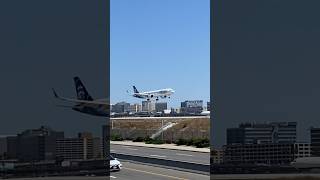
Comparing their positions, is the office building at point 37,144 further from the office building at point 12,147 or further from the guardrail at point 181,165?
the guardrail at point 181,165

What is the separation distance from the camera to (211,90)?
A: 13.8m

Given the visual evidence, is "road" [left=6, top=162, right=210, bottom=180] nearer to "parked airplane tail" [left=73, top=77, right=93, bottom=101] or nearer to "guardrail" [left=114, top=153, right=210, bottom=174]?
"guardrail" [left=114, top=153, right=210, bottom=174]

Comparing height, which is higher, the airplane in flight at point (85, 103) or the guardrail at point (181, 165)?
the airplane in flight at point (85, 103)

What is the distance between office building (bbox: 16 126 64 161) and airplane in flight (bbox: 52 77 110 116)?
81 centimetres

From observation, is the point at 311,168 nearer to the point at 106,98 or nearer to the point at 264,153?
the point at 264,153

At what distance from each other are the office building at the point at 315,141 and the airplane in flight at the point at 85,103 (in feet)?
17.2

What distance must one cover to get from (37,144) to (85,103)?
1620 millimetres

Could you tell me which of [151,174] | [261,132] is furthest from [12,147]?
[151,174]

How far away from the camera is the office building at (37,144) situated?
13469 mm

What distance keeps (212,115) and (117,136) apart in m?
43.4

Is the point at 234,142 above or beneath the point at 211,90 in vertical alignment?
beneath

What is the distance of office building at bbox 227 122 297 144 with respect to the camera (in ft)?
46.1

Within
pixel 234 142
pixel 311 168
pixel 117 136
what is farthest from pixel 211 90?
pixel 117 136

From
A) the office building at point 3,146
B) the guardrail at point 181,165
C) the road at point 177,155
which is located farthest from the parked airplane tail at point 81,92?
the road at point 177,155
